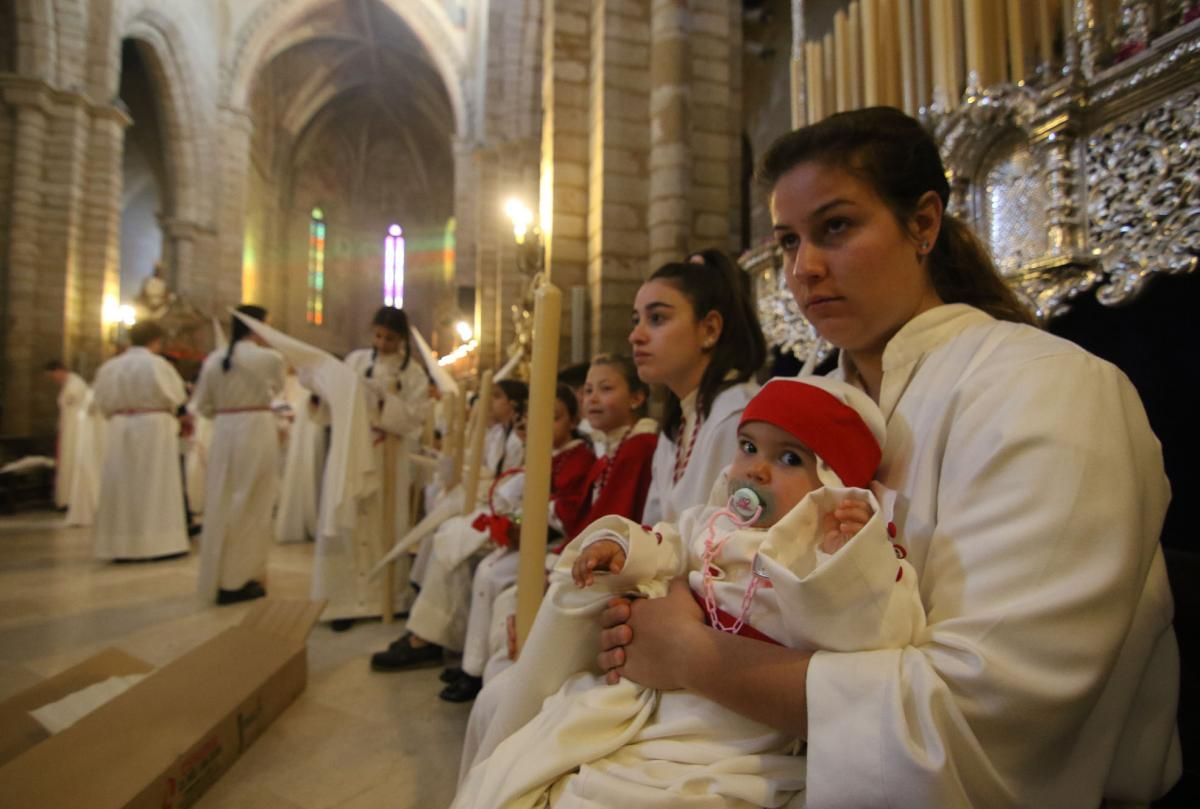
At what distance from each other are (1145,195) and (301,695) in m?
3.22

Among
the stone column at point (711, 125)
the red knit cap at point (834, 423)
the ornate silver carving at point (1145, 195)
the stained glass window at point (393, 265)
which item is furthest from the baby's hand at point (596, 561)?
the stained glass window at point (393, 265)

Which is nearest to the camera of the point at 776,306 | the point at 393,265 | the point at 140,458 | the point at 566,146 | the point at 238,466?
the point at 776,306

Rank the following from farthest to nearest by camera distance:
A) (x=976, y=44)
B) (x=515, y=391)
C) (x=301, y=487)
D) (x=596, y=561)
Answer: (x=301, y=487) → (x=515, y=391) → (x=976, y=44) → (x=596, y=561)

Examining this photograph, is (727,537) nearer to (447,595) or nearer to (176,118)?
(447,595)

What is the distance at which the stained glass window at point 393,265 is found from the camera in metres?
23.7

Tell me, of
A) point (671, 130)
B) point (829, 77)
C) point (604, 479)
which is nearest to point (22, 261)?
point (671, 130)

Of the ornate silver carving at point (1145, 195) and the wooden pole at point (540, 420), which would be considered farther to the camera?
the ornate silver carving at point (1145, 195)

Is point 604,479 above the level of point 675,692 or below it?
above

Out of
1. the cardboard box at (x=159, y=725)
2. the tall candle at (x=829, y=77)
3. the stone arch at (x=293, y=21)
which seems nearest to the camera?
the cardboard box at (x=159, y=725)

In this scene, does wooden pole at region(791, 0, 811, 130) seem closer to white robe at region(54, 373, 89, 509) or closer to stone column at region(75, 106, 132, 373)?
white robe at region(54, 373, 89, 509)

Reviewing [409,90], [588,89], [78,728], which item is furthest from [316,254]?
[78,728]

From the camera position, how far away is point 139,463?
527 centimetres

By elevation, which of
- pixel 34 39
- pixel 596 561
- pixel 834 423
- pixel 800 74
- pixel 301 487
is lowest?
pixel 301 487

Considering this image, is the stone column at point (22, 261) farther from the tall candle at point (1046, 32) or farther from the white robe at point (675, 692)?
the tall candle at point (1046, 32)
